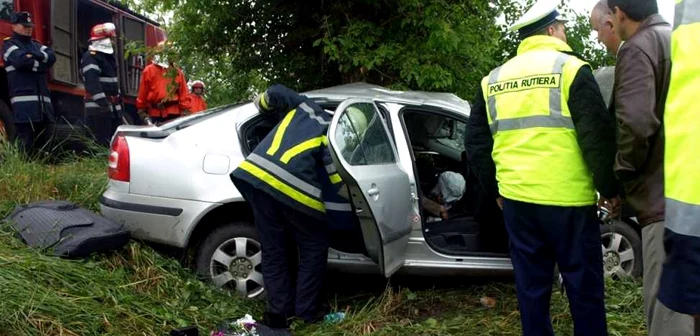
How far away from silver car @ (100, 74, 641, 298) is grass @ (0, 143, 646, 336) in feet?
0.63

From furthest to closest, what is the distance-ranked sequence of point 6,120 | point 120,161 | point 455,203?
1. point 6,120
2. point 455,203
3. point 120,161

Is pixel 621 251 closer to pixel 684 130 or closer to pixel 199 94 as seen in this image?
pixel 684 130

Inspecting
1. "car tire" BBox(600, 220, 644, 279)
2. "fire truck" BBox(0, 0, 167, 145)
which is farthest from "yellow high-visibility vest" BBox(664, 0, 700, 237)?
"fire truck" BBox(0, 0, 167, 145)

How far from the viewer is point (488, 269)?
4.04 m

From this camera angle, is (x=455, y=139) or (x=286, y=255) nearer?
(x=286, y=255)

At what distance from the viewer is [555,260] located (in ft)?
10.2

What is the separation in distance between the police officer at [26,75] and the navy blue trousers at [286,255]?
358cm

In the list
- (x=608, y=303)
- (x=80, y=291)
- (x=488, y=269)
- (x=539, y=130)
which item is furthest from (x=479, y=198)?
(x=80, y=291)

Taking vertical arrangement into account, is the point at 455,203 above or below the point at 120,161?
below

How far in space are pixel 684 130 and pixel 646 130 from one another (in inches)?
40.1

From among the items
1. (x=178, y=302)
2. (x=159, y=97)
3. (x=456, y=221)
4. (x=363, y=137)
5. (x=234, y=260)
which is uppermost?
(x=159, y=97)

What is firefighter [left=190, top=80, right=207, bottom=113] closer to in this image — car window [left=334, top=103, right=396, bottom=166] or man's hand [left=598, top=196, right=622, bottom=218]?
car window [left=334, top=103, right=396, bottom=166]

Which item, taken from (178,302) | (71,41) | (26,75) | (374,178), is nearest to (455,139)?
(374,178)

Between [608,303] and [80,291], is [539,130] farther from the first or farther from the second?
[80,291]
